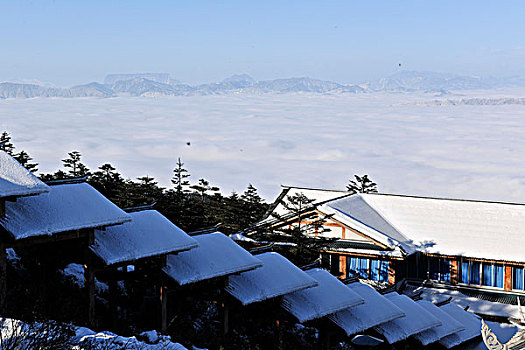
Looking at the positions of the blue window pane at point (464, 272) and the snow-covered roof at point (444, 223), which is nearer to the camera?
the snow-covered roof at point (444, 223)

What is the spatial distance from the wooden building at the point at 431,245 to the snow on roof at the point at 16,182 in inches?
697

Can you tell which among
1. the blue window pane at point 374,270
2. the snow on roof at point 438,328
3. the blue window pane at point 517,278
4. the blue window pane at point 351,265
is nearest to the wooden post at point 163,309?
the snow on roof at point 438,328

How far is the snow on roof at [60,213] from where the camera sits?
14656mm

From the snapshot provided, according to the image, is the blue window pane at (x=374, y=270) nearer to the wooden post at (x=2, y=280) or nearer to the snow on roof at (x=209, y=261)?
the snow on roof at (x=209, y=261)

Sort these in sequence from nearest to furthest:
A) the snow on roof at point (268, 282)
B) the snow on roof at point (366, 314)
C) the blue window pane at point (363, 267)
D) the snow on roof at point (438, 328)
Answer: the snow on roof at point (268, 282)
the snow on roof at point (366, 314)
the snow on roof at point (438, 328)
the blue window pane at point (363, 267)

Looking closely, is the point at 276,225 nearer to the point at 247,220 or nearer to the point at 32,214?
Result: the point at 247,220

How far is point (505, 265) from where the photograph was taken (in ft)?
96.4

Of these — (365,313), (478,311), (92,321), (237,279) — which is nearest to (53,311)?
(92,321)

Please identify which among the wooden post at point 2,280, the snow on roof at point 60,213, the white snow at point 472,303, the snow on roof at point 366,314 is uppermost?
the snow on roof at point 60,213

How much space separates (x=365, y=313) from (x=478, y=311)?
9.63 meters

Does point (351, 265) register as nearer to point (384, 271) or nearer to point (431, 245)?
point (384, 271)

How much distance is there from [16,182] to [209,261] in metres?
6.11

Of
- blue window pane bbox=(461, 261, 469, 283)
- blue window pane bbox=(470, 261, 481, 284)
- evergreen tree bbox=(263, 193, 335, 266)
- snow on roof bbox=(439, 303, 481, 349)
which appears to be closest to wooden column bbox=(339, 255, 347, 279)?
evergreen tree bbox=(263, 193, 335, 266)

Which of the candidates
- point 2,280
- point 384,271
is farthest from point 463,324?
point 2,280
